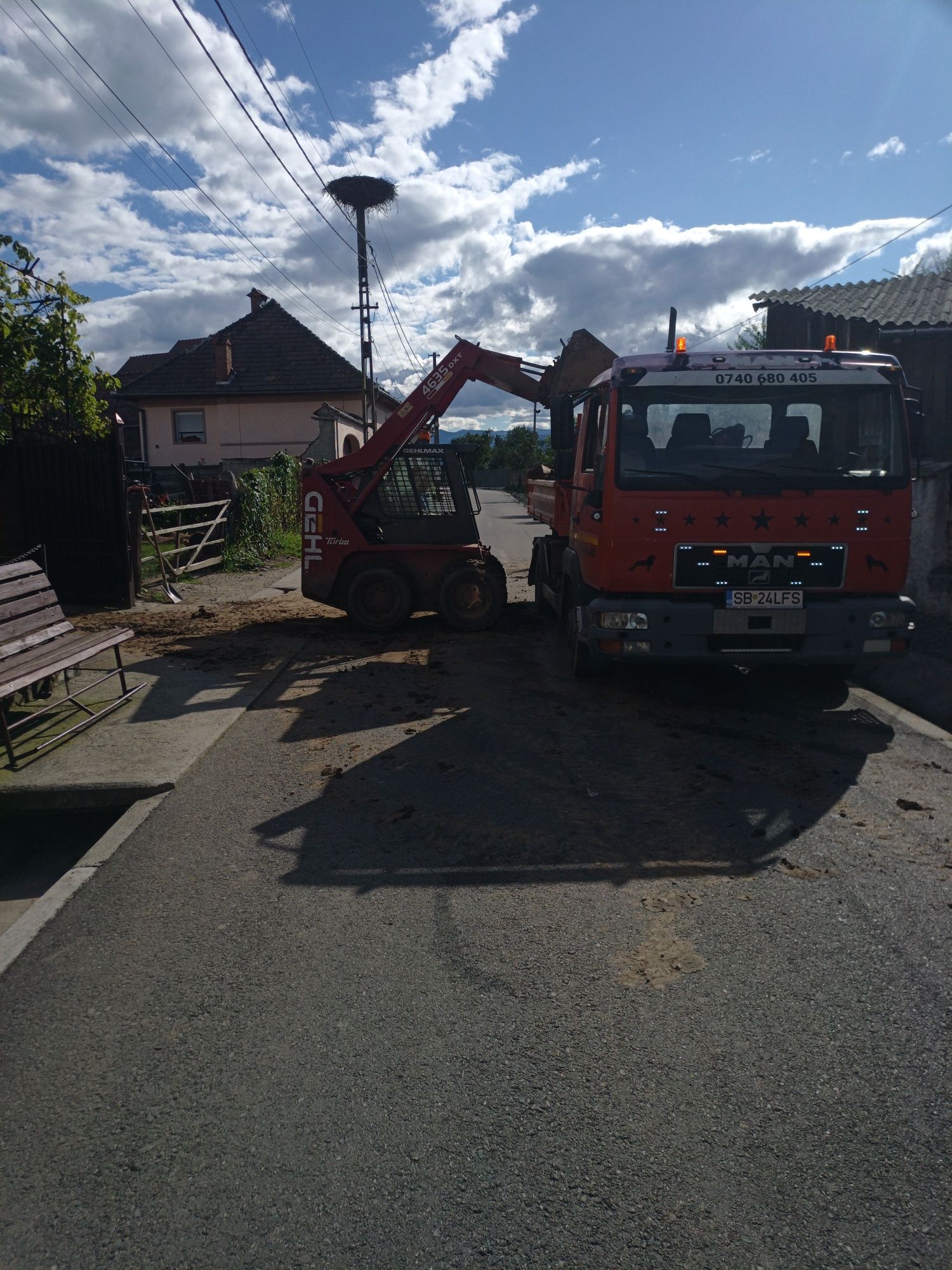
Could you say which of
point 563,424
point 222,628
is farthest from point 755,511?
point 222,628

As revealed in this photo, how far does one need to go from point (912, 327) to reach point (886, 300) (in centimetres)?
203

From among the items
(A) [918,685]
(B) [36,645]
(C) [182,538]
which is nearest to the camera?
(B) [36,645]

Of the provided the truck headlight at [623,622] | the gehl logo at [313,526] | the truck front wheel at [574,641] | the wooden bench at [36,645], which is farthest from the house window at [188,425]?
the truck headlight at [623,622]

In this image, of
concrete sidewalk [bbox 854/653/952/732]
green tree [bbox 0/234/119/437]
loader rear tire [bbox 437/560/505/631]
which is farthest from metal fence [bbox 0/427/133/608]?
concrete sidewalk [bbox 854/653/952/732]

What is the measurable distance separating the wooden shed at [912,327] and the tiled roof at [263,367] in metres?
22.3

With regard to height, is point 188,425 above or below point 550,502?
above

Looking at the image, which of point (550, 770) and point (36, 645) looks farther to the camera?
point (36, 645)

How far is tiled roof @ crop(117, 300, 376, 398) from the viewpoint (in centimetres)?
3544

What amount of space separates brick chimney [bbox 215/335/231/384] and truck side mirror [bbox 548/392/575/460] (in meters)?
30.7

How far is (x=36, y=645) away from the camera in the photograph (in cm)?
670

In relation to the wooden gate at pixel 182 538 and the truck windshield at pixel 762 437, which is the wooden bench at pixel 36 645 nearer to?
the truck windshield at pixel 762 437

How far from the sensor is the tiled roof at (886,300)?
1341cm

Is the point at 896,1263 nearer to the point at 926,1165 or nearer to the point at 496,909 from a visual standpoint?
the point at 926,1165

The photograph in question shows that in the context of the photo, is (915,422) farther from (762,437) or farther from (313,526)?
(313,526)
